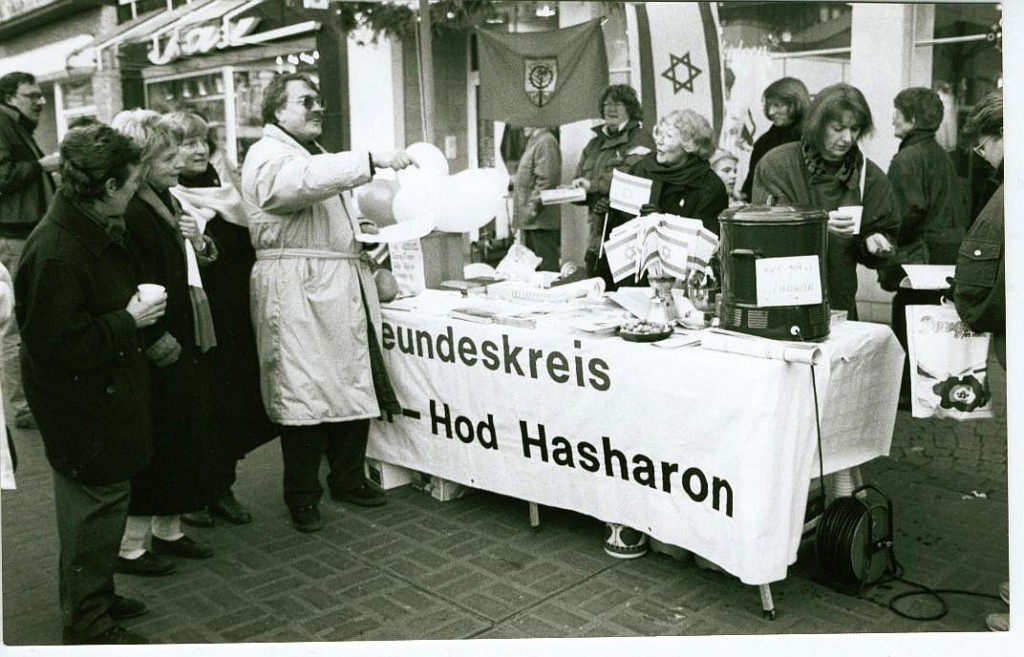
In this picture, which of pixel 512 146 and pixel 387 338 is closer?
pixel 387 338

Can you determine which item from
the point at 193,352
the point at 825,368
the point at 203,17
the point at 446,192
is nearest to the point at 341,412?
the point at 193,352

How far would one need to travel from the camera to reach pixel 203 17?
779cm

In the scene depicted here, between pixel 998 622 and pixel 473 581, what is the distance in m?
1.80

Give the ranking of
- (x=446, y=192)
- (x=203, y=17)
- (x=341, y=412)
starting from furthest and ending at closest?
(x=203, y=17)
(x=446, y=192)
(x=341, y=412)

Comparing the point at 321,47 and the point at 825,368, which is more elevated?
the point at 321,47

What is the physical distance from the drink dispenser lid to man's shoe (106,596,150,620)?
245cm

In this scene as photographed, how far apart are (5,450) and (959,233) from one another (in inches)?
200

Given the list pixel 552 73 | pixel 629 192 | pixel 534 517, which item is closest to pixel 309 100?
pixel 629 192

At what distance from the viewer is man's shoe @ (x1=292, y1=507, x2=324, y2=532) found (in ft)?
14.0

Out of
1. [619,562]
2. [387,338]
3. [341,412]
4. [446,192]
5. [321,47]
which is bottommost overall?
[619,562]

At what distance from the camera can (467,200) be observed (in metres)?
4.71

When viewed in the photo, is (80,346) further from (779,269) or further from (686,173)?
(686,173)

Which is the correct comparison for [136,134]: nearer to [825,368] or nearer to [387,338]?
[387,338]

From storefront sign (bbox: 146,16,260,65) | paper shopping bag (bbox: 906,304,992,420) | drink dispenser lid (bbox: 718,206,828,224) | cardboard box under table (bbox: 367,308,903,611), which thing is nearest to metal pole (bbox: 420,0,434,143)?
cardboard box under table (bbox: 367,308,903,611)
